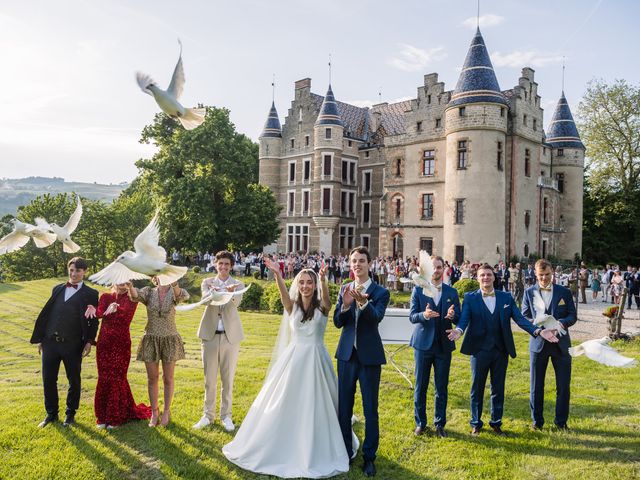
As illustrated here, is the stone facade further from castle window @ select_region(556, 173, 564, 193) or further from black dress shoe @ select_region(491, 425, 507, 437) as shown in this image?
black dress shoe @ select_region(491, 425, 507, 437)

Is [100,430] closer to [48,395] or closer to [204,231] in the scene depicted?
[48,395]

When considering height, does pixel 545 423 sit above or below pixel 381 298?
below

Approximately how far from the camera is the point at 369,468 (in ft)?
15.9

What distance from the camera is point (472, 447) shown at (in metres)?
5.51

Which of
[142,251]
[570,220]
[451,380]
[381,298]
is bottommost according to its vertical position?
[451,380]

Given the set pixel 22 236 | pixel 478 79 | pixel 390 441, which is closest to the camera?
pixel 22 236

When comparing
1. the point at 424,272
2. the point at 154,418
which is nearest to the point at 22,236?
the point at 154,418

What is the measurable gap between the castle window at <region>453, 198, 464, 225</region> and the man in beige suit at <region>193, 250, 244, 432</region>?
2524 centimetres

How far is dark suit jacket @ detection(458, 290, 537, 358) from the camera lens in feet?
19.2

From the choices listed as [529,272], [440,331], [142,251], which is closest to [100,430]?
[142,251]

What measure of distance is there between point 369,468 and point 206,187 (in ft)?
85.7

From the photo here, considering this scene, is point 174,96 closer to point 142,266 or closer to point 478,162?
point 142,266

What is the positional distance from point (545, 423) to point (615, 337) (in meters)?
7.44

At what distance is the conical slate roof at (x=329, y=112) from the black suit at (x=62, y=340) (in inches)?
1323
